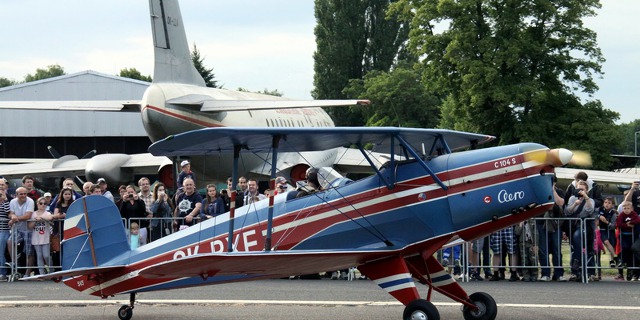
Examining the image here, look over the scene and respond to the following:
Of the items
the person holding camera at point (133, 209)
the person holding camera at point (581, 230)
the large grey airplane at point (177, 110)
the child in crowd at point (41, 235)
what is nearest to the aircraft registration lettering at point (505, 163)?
the person holding camera at point (581, 230)

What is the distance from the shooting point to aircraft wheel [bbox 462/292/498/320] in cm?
1010

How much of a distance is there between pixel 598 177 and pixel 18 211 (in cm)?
1879

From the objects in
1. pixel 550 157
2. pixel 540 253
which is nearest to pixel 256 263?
pixel 550 157

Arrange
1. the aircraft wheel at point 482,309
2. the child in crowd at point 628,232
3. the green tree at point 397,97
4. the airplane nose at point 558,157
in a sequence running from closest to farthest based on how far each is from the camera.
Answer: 1. the airplane nose at point 558,157
2. the aircraft wheel at point 482,309
3. the child in crowd at point 628,232
4. the green tree at point 397,97

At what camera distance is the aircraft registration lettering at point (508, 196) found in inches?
375

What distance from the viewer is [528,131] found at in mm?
43031

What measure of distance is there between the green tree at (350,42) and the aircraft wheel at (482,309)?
64.8 metres

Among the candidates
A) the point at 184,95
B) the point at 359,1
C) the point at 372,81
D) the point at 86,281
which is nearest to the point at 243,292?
the point at 86,281

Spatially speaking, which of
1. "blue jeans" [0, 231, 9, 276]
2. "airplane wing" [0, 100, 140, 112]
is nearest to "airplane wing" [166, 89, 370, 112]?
"airplane wing" [0, 100, 140, 112]

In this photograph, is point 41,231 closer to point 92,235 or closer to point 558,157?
point 92,235

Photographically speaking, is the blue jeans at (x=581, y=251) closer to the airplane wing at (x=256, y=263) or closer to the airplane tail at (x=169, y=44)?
the airplane wing at (x=256, y=263)

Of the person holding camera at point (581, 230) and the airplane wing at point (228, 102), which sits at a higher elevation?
the airplane wing at point (228, 102)

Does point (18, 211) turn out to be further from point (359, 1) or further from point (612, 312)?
point (359, 1)

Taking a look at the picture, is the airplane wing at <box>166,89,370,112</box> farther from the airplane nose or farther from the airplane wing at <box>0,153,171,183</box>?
the airplane nose
